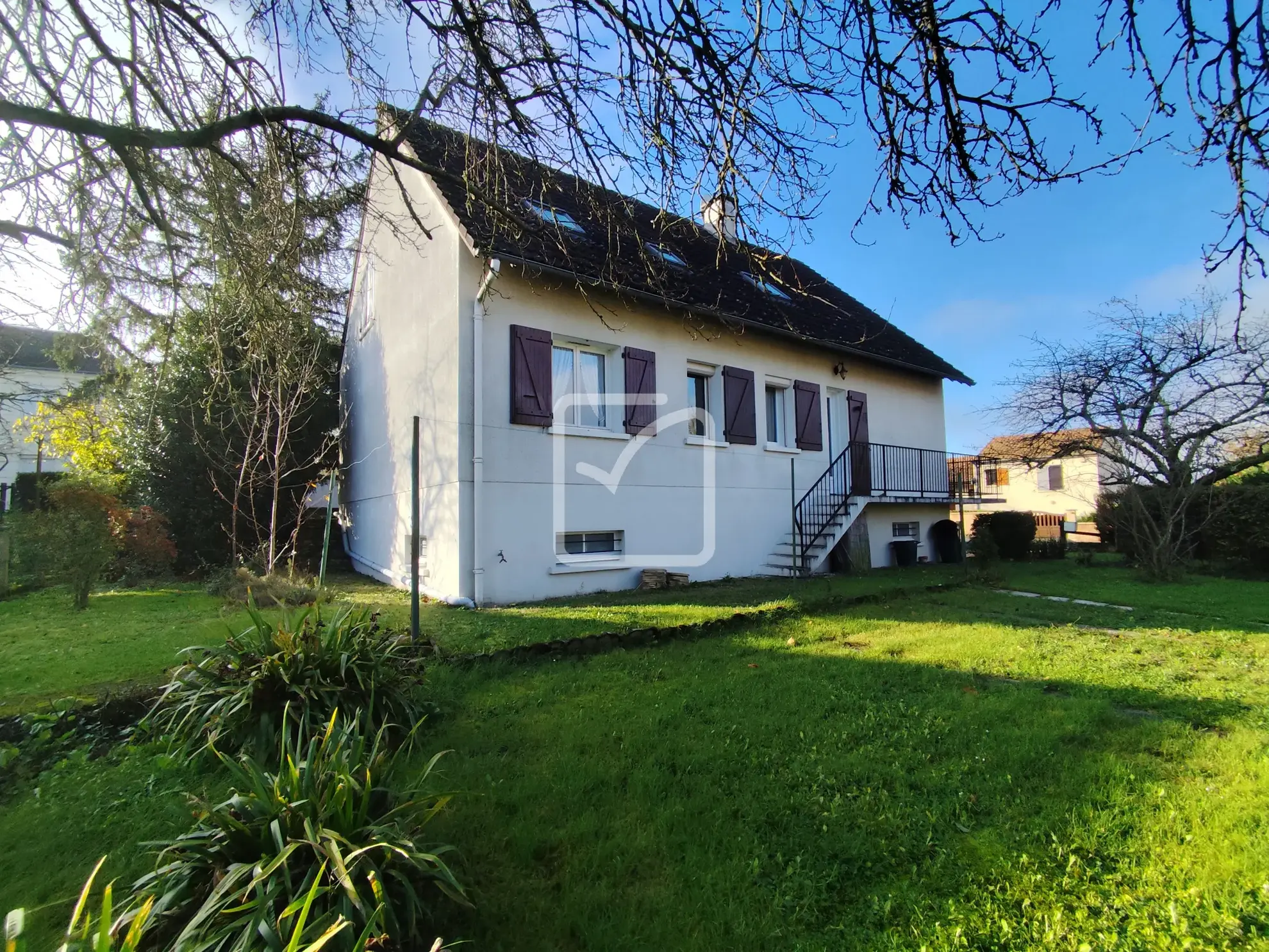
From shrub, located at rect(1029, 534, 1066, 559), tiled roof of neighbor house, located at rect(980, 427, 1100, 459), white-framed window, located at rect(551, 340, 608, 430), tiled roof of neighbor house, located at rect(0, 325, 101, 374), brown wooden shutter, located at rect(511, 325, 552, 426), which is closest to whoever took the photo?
tiled roof of neighbor house, located at rect(0, 325, 101, 374)

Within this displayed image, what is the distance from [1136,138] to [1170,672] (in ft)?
14.5

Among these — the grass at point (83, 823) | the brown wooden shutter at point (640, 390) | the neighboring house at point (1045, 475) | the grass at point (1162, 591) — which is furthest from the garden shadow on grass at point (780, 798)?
the neighboring house at point (1045, 475)

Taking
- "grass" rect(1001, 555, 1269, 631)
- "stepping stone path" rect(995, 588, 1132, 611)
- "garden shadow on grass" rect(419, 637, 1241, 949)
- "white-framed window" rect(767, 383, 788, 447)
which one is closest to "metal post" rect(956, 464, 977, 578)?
"grass" rect(1001, 555, 1269, 631)

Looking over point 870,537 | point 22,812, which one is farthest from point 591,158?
point 870,537

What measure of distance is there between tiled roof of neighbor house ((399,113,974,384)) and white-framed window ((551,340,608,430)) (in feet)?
4.07

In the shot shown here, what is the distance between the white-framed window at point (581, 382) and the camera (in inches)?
349

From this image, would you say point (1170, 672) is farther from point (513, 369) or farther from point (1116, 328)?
point (1116, 328)

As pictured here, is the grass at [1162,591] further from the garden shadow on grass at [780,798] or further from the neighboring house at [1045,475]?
the garden shadow on grass at [780,798]

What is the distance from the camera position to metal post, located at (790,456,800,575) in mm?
10719

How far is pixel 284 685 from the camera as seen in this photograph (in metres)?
3.23

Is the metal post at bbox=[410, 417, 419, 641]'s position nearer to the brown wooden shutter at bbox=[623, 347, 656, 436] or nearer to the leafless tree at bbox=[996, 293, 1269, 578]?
the brown wooden shutter at bbox=[623, 347, 656, 436]

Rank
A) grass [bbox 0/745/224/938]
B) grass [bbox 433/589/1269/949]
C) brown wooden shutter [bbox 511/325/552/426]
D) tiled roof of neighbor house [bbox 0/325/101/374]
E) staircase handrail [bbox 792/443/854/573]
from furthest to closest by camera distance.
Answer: staircase handrail [bbox 792/443/854/573] → brown wooden shutter [bbox 511/325/552/426] → tiled roof of neighbor house [bbox 0/325/101/374] → grass [bbox 0/745/224/938] → grass [bbox 433/589/1269/949]

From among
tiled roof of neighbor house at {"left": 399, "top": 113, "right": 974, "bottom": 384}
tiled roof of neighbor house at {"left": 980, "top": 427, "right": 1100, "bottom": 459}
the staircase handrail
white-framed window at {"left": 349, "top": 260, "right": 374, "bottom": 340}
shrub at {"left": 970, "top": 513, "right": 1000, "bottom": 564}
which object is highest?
white-framed window at {"left": 349, "top": 260, "right": 374, "bottom": 340}

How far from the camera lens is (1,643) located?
5.51m
